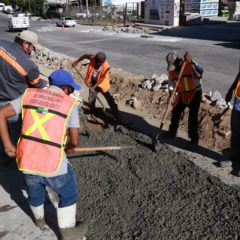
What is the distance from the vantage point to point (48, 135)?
10.5ft

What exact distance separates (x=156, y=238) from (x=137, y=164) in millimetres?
1637

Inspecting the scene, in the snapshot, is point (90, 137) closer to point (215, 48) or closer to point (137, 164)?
point (137, 164)

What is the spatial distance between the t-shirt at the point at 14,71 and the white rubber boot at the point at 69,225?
2093 mm

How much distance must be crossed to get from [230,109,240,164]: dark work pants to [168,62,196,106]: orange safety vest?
84cm

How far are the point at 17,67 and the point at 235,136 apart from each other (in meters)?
3.10

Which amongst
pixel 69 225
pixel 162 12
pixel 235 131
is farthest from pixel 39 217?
pixel 162 12

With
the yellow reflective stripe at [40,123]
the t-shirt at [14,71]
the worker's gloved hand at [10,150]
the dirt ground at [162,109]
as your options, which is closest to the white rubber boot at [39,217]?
the worker's gloved hand at [10,150]

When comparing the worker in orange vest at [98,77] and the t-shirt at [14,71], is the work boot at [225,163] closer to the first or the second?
the worker in orange vest at [98,77]

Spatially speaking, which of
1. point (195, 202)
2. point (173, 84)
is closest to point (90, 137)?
point (173, 84)

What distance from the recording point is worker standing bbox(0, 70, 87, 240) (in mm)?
3180

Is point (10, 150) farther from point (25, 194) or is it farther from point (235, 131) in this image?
point (235, 131)

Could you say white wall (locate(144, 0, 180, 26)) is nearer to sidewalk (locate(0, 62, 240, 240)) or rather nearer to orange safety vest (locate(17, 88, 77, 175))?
sidewalk (locate(0, 62, 240, 240))

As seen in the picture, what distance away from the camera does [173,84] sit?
232 inches

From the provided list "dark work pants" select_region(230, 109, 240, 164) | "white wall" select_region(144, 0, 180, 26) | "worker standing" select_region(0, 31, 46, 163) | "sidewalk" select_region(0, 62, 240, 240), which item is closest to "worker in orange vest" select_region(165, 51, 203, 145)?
"sidewalk" select_region(0, 62, 240, 240)
